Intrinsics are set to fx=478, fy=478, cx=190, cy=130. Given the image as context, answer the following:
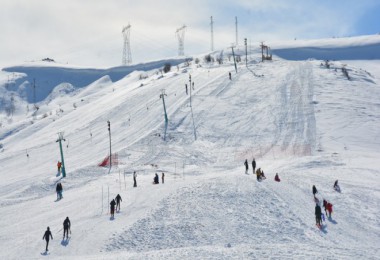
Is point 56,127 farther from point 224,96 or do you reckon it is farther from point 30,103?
point 30,103

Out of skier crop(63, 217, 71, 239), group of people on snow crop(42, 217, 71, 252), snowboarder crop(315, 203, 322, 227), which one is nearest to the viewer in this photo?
group of people on snow crop(42, 217, 71, 252)

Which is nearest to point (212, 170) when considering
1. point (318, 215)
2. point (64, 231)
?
point (318, 215)

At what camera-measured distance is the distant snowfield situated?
2381 centimetres

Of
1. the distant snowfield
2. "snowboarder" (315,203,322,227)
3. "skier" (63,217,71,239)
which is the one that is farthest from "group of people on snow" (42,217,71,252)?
"snowboarder" (315,203,322,227)

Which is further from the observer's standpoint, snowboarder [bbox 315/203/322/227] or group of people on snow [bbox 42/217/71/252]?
snowboarder [bbox 315/203/322/227]

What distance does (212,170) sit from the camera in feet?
152

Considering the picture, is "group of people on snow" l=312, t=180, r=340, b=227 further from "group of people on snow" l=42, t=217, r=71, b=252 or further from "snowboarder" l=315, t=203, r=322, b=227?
"group of people on snow" l=42, t=217, r=71, b=252

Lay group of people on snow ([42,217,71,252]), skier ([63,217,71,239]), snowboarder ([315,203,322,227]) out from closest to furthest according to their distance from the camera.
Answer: group of people on snow ([42,217,71,252]) < skier ([63,217,71,239]) < snowboarder ([315,203,322,227])

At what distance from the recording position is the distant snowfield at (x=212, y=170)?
78.1 ft

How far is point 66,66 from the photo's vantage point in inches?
6097

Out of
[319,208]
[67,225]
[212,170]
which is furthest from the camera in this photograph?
[212,170]

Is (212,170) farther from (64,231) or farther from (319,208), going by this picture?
(64,231)

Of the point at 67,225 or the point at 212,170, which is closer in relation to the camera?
the point at 67,225

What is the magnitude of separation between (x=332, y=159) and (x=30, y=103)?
108792 millimetres
